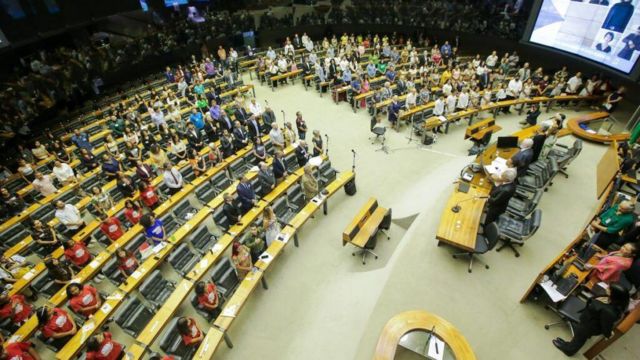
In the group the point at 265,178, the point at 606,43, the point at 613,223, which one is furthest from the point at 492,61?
the point at 265,178

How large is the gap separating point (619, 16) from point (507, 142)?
25.0ft

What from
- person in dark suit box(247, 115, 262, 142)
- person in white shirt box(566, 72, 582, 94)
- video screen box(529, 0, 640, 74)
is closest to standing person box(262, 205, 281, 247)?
person in dark suit box(247, 115, 262, 142)

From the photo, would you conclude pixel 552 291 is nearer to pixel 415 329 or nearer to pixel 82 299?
pixel 415 329

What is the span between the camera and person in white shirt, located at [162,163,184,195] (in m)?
9.21

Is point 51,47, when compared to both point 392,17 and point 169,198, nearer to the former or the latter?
point 169,198

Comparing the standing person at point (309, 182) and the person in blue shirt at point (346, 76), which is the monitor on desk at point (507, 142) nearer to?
the standing person at point (309, 182)

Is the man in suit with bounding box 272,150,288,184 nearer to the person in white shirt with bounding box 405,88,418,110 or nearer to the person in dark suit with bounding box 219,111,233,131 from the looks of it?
the person in dark suit with bounding box 219,111,233,131

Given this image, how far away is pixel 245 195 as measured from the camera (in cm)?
841

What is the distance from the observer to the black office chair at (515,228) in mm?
6664

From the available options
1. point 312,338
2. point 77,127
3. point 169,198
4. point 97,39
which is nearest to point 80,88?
point 77,127

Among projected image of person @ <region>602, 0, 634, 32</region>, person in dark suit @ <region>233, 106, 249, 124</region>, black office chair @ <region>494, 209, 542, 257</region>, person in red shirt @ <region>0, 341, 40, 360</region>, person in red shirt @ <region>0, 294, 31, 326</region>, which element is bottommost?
person in red shirt @ <region>0, 294, 31, 326</region>

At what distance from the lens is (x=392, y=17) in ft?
75.2

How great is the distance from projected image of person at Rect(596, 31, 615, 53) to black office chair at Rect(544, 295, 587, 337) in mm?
11943

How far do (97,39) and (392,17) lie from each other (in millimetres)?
18788
